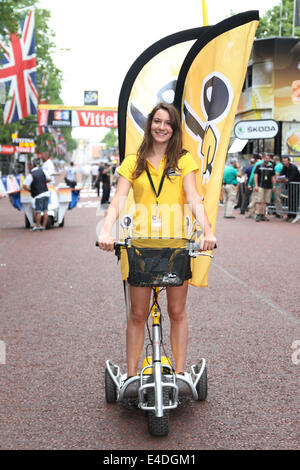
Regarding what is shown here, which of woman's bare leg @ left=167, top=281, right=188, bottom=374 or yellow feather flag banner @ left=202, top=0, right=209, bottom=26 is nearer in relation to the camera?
woman's bare leg @ left=167, top=281, right=188, bottom=374

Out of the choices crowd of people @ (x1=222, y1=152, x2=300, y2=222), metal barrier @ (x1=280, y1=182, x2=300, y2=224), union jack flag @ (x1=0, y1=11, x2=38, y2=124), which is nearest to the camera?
metal barrier @ (x1=280, y1=182, x2=300, y2=224)

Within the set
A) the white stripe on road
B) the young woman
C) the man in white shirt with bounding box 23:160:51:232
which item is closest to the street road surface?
the white stripe on road

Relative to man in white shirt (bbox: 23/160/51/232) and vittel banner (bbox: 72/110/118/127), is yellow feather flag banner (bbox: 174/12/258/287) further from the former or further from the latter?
vittel banner (bbox: 72/110/118/127)

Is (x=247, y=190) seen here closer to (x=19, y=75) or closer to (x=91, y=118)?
(x=19, y=75)

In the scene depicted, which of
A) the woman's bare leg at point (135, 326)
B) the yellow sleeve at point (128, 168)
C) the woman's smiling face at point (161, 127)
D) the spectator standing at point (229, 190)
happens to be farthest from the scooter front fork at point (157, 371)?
the spectator standing at point (229, 190)

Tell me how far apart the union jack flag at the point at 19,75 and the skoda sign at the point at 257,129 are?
23.2 feet

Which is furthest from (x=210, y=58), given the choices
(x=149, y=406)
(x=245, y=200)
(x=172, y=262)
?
(x=245, y=200)

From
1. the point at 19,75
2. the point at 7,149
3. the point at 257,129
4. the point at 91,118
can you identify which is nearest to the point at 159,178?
the point at 257,129

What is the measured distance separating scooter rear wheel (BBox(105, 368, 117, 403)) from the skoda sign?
13.8 meters

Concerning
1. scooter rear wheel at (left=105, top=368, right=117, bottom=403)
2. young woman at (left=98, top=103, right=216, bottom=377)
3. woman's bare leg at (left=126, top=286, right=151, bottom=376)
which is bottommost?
scooter rear wheel at (left=105, top=368, right=117, bottom=403)

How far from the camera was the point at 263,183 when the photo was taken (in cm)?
1938

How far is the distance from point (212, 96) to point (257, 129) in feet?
44.6

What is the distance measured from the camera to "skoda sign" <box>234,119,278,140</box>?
1742 cm

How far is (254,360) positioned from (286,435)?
1534mm
